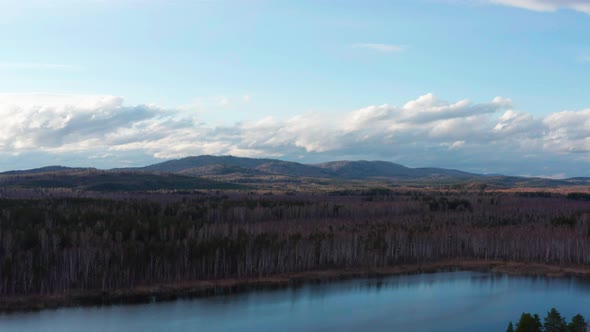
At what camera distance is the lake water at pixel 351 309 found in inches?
1133

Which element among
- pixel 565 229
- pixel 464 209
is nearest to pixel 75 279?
pixel 565 229

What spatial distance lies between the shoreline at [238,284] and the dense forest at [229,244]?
32.1 inches

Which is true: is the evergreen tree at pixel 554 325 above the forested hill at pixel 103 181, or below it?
below

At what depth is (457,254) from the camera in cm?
4953

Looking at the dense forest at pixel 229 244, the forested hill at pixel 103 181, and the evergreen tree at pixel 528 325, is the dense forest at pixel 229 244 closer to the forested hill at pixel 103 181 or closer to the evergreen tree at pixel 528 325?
the evergreen tree at pixel 528 325

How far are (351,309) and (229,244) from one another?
10398 millimetres

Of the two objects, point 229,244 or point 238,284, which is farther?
point 229,244

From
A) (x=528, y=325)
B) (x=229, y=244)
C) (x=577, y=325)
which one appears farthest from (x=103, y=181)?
(x=528, y=325)

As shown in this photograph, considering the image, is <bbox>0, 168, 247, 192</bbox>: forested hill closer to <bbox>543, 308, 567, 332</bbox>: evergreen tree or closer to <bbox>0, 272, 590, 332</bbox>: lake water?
<bbox>0, 272, 590, 332</bbox>: lake water

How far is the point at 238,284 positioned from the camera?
3744 cm

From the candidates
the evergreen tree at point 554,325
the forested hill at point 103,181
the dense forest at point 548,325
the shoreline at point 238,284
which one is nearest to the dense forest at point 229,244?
the shoreline at point 238,284

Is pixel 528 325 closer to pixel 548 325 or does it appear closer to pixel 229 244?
pixel 548 325

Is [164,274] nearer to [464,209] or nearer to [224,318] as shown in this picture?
[224,318]

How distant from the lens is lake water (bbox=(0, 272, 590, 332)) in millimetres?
28781
